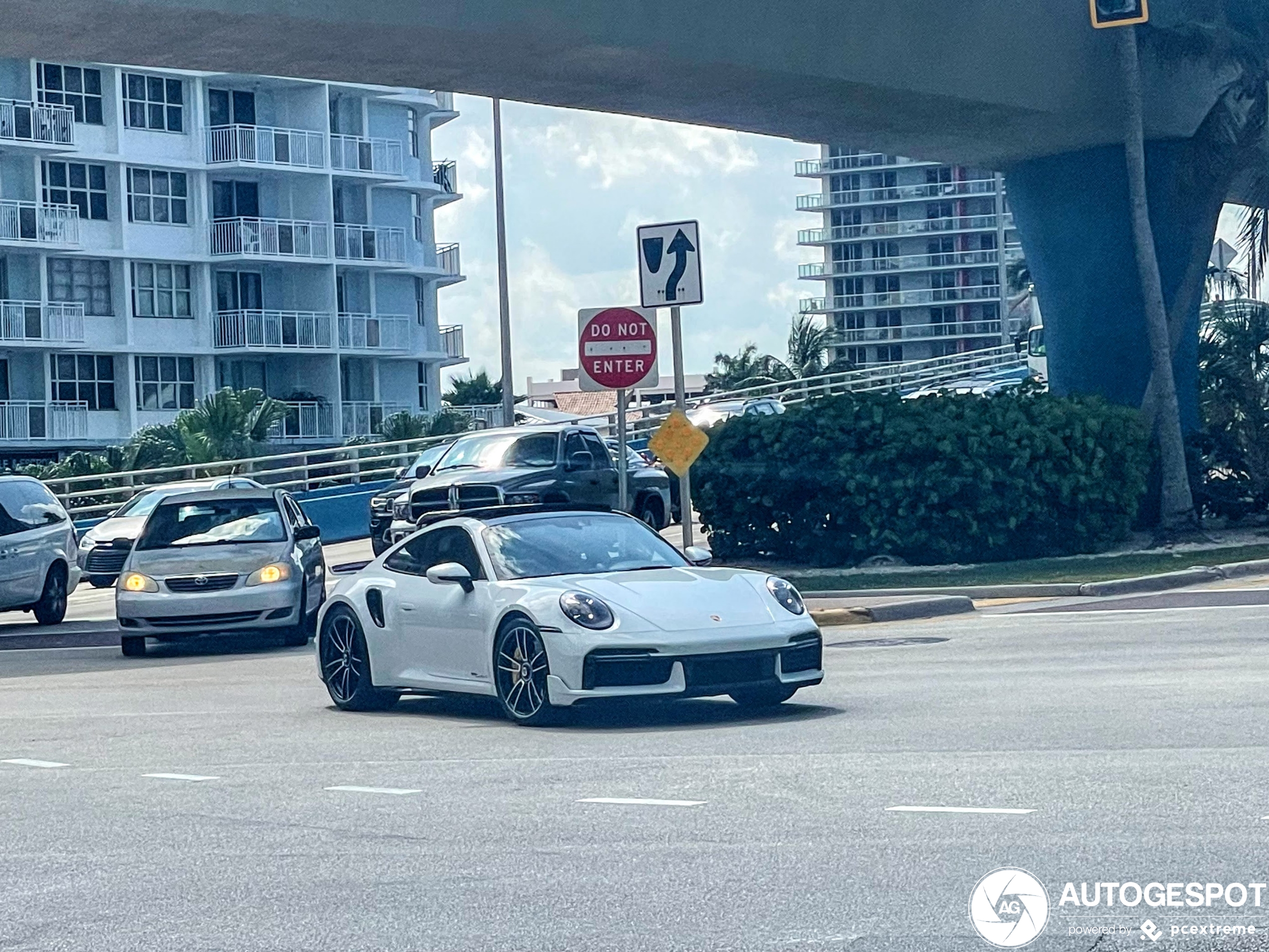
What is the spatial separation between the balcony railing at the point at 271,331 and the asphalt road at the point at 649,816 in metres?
48.7

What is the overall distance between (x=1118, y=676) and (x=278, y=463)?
4040 centimetres

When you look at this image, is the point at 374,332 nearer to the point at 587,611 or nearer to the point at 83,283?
the point at 83,283

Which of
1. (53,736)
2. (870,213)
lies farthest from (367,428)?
(870,213)

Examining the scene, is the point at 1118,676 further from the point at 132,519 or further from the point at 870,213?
the point at 870,213

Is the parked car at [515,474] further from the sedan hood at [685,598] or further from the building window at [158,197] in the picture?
the building window at [158,197]

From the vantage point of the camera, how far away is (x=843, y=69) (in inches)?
862

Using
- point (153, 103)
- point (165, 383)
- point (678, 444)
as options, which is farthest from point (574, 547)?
point (153, 103)

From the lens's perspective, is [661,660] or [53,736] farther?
[53,736]

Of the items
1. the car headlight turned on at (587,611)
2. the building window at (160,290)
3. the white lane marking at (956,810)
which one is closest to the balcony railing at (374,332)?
the building window at (160,290)

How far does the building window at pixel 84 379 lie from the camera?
57.8m

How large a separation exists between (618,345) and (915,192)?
413 ft

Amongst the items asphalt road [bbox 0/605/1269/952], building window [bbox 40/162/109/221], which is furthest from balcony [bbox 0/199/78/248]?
asphalt road [bbox 0/605/1269/952]

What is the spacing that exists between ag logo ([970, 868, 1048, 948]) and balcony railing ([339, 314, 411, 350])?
191ft

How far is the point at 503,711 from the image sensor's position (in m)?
11.8
